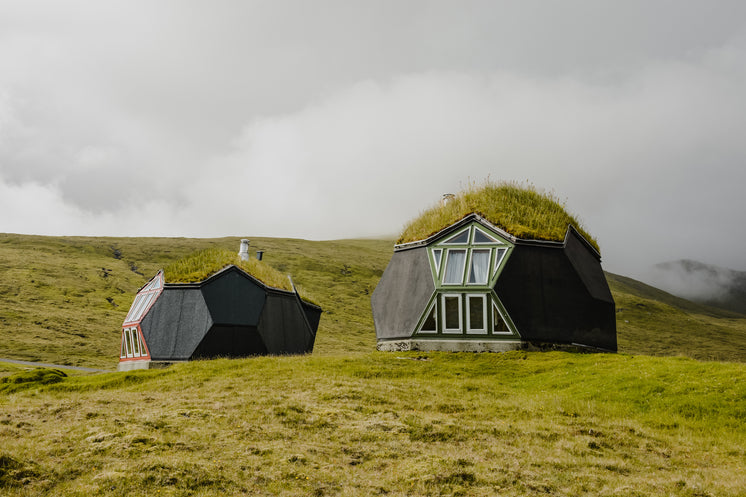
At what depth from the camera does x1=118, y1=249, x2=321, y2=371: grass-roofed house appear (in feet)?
108

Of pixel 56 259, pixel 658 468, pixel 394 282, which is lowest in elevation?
pixel 658 468

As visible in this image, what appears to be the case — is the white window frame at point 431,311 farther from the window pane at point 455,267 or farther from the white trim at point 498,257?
the white trim at point 498,257

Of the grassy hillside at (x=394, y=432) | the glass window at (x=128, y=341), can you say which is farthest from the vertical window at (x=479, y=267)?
the glass window at (x=128, y=341)

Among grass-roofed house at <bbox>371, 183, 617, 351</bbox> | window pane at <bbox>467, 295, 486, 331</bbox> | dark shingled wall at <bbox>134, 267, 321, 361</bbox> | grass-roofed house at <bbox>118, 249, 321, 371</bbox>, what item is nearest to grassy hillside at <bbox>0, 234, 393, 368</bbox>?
grass-roofed house at <bbox>118, 249, 321, 371</bbox>

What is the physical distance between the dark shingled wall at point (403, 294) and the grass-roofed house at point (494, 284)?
2.2 inches

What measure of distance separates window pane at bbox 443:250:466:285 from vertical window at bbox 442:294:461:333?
2.59ft

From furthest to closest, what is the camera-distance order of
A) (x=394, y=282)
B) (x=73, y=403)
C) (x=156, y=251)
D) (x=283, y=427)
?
(x=156, y=251)
(x=394, y=282)
(x=73, y=403)
(x=283, y=427)

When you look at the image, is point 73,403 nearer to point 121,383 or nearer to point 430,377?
point 121,383

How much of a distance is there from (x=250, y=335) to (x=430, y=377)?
13.2 meters

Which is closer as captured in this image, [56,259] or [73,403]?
Result: [73,403]

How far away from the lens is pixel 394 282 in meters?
32.8

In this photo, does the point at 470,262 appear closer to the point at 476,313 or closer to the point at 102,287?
the point at 476,313

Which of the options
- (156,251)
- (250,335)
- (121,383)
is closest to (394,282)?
(250,335)

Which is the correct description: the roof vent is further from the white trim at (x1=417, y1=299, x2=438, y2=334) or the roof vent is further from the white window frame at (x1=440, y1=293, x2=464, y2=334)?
the white window frame at (x1=440, y1=293, x2=464, y2=334)
